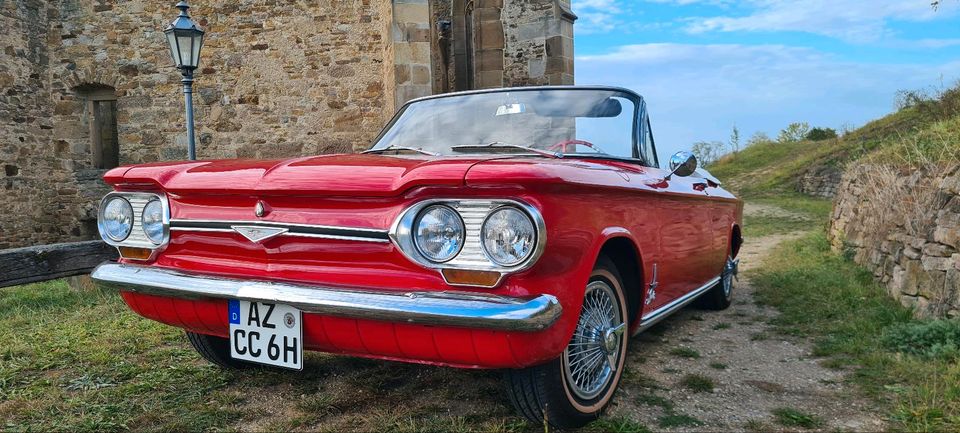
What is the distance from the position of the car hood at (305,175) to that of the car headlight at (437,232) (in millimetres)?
98

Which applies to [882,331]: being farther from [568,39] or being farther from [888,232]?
[568,39]

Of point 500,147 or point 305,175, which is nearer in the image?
point 305,175

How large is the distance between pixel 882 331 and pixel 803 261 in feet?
12.1

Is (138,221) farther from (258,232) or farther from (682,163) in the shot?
(682,163)

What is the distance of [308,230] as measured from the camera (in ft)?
7.20

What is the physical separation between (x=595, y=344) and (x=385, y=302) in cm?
91

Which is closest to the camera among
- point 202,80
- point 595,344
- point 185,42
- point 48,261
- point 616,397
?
point 595,344

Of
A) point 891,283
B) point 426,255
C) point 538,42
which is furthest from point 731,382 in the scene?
point 538,42

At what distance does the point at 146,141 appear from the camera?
11055 mm

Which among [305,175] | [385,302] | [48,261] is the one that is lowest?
[48,261]

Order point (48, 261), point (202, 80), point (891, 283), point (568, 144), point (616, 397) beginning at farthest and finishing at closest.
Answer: point (202, 80)
point (891, 283)
point (48, 261)
point (568, 144)
point (616, 397)

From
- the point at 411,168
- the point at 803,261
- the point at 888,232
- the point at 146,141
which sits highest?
the point at 146,141

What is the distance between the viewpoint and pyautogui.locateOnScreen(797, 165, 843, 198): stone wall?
1748 cm

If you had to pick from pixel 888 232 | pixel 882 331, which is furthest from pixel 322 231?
pixel 888 232
